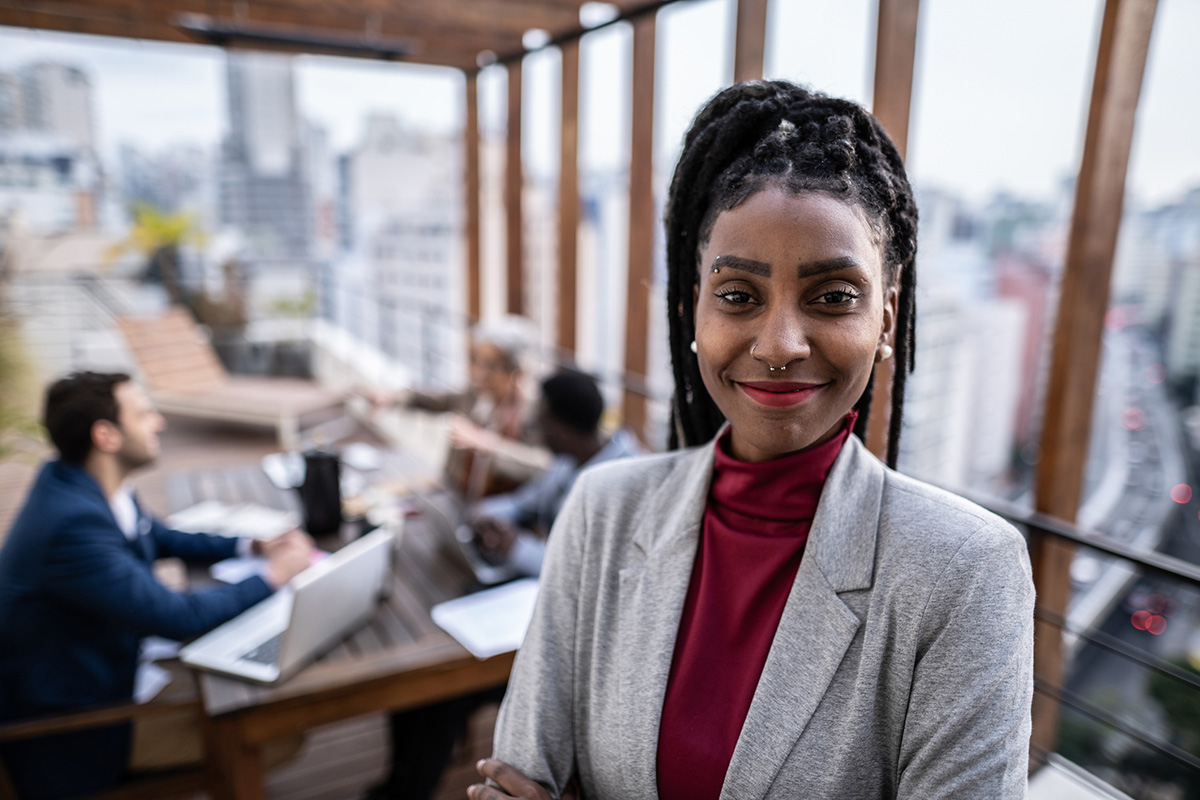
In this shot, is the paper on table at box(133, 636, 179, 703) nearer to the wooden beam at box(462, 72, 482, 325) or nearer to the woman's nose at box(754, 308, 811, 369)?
the woman's nose at box(754, 308, 811, 369)

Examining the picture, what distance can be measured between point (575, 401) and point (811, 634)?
5.29ft

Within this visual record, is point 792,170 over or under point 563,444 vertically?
over

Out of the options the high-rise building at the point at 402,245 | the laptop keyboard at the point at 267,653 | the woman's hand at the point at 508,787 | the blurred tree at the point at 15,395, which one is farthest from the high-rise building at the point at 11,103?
the woman's hand at the point at 508,787

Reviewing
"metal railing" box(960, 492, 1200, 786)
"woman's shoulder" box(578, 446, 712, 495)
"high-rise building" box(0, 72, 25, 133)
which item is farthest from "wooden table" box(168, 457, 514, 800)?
"high-rise building" box(0, 72, 25, 133)

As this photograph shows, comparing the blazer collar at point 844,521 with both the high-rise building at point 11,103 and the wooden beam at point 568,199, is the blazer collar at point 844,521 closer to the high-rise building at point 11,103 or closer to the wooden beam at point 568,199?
the wooden beam at point 568,199

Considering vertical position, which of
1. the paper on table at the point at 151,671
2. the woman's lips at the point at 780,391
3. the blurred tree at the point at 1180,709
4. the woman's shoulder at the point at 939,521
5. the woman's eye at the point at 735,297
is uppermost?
the woman's eye at the point at 735,297

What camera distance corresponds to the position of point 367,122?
23.0 feet

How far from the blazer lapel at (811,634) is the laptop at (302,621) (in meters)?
0.91

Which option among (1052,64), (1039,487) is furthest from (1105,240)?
(1052,64)

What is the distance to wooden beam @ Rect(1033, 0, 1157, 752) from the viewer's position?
204 cm

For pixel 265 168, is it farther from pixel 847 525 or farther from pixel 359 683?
pixel 847 525

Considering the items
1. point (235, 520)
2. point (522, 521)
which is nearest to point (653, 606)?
point (522, 521)

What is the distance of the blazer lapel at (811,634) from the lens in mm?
801

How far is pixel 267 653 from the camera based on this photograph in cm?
160
